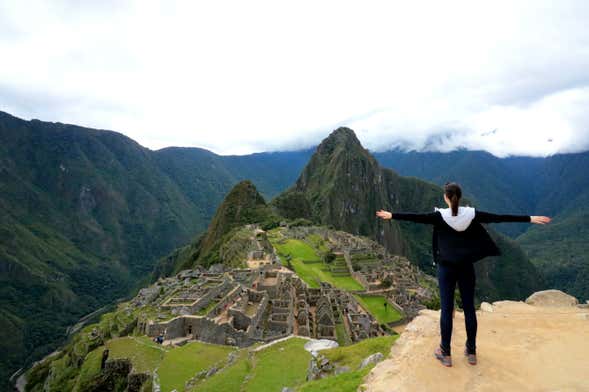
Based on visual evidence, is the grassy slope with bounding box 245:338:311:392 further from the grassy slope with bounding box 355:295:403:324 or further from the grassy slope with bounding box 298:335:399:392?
the grassy slope with bounding box 355:295:403:324

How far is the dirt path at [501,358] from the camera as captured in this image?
7.05 metres

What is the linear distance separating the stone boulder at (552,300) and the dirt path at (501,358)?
1.66 m

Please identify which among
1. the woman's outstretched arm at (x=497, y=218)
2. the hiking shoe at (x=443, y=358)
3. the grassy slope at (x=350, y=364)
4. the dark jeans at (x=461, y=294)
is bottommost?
the grassy slope at (x=350, y=364)

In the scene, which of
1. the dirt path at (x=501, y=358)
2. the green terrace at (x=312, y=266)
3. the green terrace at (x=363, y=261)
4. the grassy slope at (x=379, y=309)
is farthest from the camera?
the green terrace at (x=363, y=261)

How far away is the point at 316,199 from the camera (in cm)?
18975

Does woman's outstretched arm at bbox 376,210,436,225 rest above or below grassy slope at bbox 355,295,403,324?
above

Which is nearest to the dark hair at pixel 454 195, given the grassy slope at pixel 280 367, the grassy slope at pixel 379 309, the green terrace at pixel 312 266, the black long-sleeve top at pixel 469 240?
the black long-sleeve top at pixel 469 240

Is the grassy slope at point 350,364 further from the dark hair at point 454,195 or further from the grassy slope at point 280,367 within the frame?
the dark hair at point 454,195

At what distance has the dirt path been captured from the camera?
705 cm

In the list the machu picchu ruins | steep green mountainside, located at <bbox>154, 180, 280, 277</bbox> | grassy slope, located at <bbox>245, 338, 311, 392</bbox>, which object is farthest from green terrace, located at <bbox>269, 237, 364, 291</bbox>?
steep green mountainside, located at <bbox>154, 180, 280, 277</bbox>

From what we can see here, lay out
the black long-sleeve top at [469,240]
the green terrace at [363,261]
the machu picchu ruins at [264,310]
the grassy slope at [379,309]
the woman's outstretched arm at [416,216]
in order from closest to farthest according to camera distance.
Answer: the black long-sleeve top at [469,240]
the woman's outstretched arm at [416,216]
the machu picchu ruins at [264,310]
the grassy slope at [379,309]
the green terrace at [363,261]

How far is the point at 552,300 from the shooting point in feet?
40.8

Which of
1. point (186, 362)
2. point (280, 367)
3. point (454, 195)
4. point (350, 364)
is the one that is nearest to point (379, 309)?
point (186, 362)

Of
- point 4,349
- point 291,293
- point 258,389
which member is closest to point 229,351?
point 258,389
